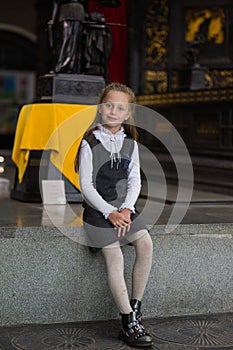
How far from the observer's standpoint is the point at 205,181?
570cm

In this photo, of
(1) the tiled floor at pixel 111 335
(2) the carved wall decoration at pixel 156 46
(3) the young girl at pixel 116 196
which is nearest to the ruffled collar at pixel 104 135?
(3) the young girl at pixel 116 196

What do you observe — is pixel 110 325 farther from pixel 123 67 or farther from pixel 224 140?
pixel 123 67

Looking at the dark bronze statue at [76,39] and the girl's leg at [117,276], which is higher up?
the dark bronze statue at [76,39]

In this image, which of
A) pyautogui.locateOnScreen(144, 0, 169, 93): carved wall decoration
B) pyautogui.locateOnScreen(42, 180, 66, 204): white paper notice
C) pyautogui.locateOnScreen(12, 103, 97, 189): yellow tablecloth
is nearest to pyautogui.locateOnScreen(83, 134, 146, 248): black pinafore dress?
pyautogui.locateOnScreen(42, 180, 66, 204): white paper notice

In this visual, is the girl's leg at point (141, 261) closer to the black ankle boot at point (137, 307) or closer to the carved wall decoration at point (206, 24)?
the black ankle boot at point (137, 307)

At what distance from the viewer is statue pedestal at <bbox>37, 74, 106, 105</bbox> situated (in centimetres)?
445

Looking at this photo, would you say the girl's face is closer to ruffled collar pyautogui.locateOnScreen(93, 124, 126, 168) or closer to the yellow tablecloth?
ruffled collar pyautogui.locateOnScreen(93, 124, 126, 168)

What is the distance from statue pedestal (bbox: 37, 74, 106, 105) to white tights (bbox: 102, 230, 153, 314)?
1.74 meters

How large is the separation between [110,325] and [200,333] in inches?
16.4

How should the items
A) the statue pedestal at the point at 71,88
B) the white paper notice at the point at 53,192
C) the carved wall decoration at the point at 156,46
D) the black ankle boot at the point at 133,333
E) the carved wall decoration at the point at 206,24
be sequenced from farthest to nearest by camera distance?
the carved wall decoration at the point at 156,46, the carved wall decoration at the point at 206,24, the statue pedestal at the point at 71,88, the white paper notice at the point at 53,192, the black ankle boot at the point at 133,333

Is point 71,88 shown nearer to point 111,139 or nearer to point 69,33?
point 69,33

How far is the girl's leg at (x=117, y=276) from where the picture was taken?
9.18 ft

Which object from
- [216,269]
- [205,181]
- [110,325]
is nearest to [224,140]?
[205,181]

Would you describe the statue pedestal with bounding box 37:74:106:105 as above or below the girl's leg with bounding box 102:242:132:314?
above
